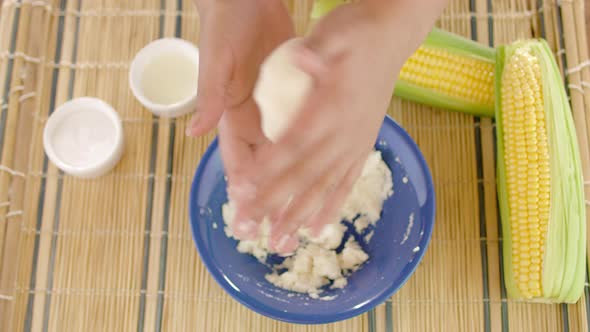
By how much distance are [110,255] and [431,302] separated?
652 millimetres

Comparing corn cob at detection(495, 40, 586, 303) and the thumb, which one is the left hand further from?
corn cob at detection(495, 40, 586, 303)

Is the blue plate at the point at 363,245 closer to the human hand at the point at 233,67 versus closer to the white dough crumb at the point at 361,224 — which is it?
the white dough crumb at the point at 361,224

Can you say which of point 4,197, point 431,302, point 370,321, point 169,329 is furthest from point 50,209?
point 431,302

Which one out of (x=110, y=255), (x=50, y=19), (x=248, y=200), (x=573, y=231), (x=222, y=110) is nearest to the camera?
(x=248, y=200)

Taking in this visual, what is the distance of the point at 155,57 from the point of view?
A: 120cm

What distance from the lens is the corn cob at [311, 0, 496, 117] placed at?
1130mm

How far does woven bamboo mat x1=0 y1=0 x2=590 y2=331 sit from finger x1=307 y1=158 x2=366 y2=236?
0.37m

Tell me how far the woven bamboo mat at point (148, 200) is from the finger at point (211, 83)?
428 millimetres

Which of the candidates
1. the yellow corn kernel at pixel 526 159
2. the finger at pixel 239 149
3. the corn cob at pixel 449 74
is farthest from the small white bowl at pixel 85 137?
the yellow corn kernel at pixel 526 159

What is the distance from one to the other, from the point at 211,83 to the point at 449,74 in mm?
561

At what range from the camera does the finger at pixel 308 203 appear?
0.66m

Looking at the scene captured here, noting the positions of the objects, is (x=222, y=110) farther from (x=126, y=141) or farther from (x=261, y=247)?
(x=126, y=141)

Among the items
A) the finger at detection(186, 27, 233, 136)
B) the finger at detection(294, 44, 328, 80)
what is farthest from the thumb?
the finger at detection(294, 44, 328, 80)

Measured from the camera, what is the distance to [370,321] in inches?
43.2
